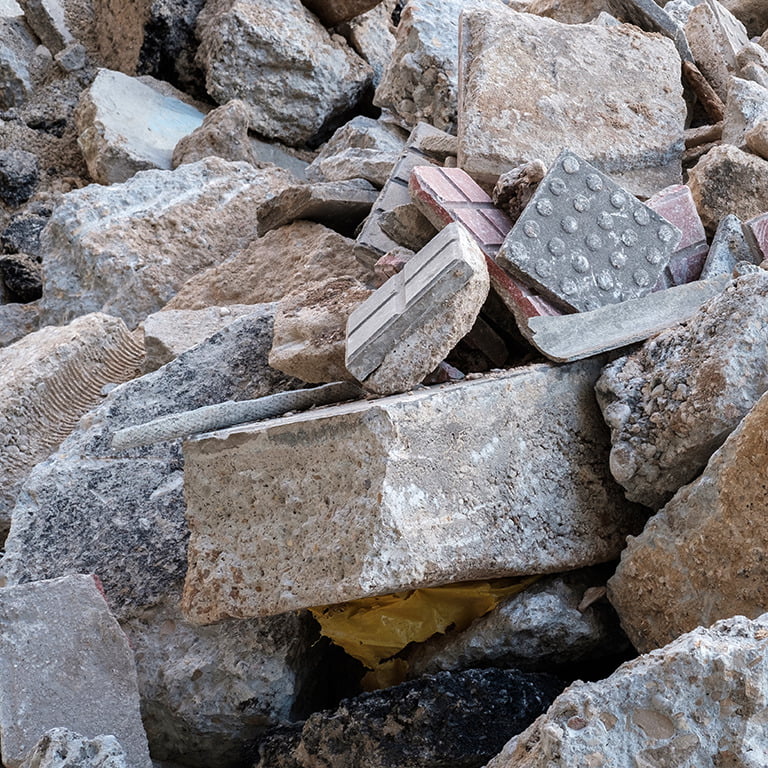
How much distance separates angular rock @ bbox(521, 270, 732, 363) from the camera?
197cm

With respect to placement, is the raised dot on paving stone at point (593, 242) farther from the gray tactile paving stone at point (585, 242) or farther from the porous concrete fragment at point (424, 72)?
the porous concrete fragment at point (424, 72)

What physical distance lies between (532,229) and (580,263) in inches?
5.1

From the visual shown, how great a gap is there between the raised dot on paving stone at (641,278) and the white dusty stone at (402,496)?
12.3 inches

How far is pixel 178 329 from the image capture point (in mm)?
2723

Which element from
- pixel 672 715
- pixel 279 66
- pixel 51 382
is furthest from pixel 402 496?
pixel 279 66

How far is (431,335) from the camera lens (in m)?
1.90

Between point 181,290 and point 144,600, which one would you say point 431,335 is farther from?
point 181,290

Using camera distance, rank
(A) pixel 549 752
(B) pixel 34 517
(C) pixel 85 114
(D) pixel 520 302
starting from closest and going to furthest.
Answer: (A) pixel 549 752 < (D) pixel 520 302 < (B) pixel 34 517 < (C) pixel 85 114

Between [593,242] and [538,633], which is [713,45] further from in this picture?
[538,633]

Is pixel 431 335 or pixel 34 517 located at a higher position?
pixel 431 335

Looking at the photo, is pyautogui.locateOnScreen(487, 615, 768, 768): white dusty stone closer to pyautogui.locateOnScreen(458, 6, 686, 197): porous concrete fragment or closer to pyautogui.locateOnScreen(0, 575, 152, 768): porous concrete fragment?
pyautogui.locateOnScreen(0, 575, 152, 768): porous concrete fragment

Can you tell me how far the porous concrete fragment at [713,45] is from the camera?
12.4 ft

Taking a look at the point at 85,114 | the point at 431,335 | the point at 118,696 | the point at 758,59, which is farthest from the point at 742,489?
the point at 85,114

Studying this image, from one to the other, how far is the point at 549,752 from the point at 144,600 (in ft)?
4.00
